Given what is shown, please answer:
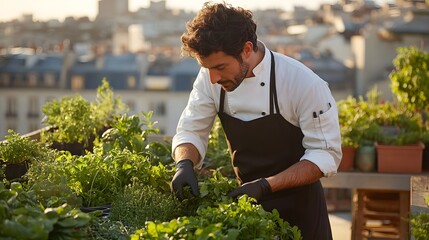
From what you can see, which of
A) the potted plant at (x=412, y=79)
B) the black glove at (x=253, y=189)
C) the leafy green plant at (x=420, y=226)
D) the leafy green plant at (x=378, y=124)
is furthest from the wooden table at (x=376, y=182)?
the leafy green plant at (x=420, y=226)

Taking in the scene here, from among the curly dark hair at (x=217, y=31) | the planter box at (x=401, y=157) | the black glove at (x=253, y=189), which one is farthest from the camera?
the planter box at (x=401, y=157)

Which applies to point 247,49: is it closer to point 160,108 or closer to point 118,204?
point 118,204

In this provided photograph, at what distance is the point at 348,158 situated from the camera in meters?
5.50

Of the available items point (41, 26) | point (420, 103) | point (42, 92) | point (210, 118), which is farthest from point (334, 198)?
point (41, 26)

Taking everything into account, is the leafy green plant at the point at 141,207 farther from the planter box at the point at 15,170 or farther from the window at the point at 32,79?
the window at the point at 32,79

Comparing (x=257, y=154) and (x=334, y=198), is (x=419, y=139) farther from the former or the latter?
(x=334, y=198)

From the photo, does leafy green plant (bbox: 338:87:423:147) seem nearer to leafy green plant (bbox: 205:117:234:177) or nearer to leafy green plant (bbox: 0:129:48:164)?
leafy green plant (bbox: 205:117:234:177)

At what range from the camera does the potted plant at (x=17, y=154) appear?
345 centimetres

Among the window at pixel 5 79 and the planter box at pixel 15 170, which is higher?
the planter box at pixel 15 170

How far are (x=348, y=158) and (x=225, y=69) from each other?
7.97ft

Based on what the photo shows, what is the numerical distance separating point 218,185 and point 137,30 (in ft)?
173

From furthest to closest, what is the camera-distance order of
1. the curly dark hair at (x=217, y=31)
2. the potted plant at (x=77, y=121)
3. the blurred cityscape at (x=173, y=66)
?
the blurred cityscape at (x=173, y=66) < the potted plant at (x=77, y=121) < the curly dark hair at (x=217, y=31)

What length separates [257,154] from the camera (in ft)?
11.8

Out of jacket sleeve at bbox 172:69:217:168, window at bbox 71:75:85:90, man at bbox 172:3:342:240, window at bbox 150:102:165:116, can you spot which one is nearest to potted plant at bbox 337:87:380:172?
man at bbox 172:3:342:240
